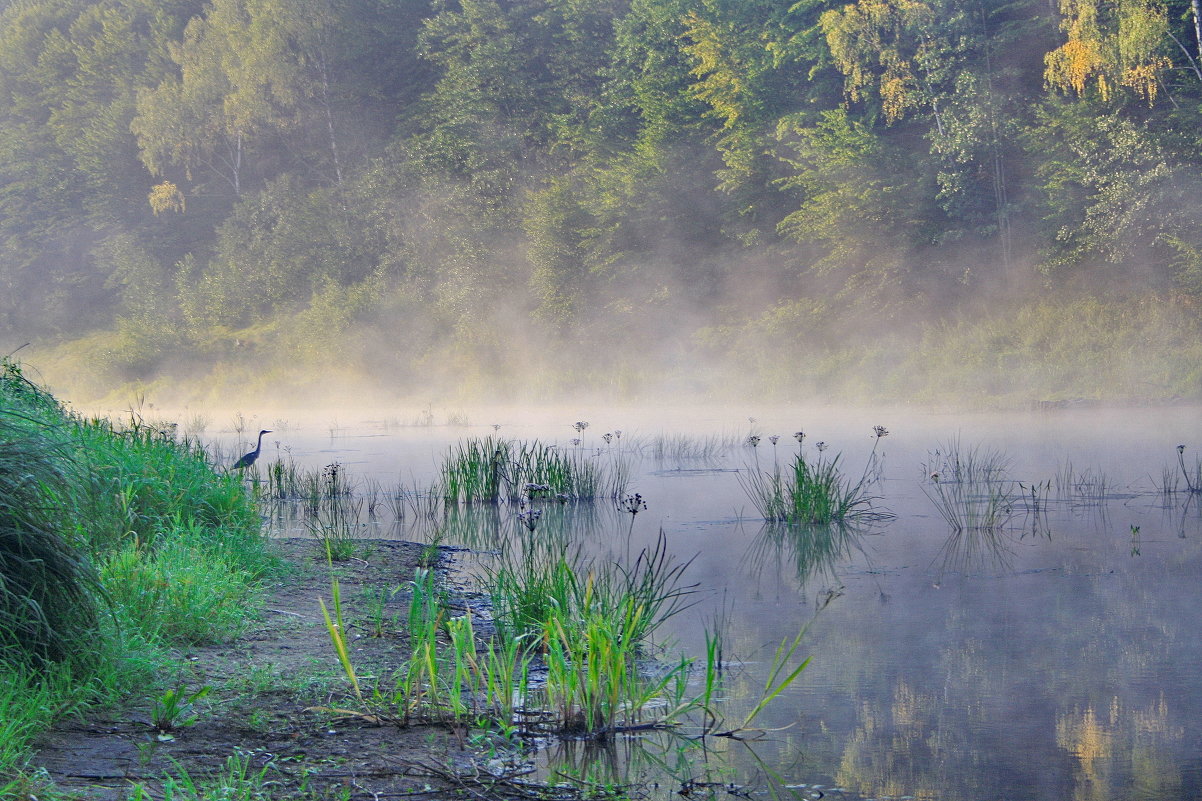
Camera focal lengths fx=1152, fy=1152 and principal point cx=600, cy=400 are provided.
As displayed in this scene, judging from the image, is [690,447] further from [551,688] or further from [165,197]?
[165,197]

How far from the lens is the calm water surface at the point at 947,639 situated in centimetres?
348

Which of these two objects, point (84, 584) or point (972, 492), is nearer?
point (84, 584)

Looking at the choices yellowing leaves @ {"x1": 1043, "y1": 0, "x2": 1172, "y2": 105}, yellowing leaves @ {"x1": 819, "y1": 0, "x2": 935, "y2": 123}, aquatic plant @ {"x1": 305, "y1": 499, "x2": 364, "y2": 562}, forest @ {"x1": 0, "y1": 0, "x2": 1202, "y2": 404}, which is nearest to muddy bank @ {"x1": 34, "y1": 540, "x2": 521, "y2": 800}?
aquatic plant @ {"x1": 305, "y1": 499, "x2": 364, "y2": 562}

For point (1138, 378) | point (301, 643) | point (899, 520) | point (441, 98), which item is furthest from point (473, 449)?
point (441, 98)

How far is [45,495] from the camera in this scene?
3.53m

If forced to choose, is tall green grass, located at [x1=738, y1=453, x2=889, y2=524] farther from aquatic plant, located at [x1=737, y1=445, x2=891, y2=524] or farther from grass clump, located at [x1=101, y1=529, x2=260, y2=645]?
grass clump, located at [x1=101, y1=529, x2=260, y2=645]

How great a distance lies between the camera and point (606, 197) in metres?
29.2

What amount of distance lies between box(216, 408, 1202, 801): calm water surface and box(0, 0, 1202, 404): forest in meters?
11.9

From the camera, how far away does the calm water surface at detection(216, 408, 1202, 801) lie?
3477 millimetres

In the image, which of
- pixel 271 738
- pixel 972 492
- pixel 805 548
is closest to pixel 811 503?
pixel 805 548

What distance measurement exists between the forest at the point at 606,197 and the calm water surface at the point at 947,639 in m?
11.9

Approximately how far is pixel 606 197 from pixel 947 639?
24998mm

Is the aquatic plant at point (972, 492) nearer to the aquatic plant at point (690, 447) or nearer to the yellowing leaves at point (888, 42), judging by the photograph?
the aquatic plant at point (690, 447)

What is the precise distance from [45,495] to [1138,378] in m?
20.4
